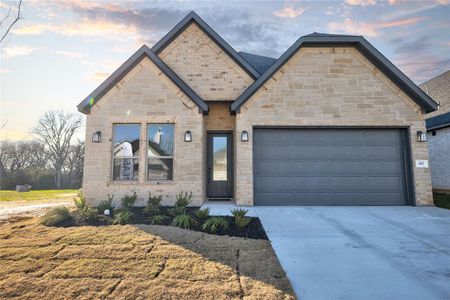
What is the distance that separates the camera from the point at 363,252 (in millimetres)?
4047

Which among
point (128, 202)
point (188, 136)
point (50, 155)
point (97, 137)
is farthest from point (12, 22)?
point (50, 155)

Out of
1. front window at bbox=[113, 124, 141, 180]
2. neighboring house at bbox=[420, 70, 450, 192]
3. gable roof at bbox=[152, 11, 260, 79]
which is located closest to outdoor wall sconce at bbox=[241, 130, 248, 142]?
gable roof at bbox=[152, 11, 260, 79]

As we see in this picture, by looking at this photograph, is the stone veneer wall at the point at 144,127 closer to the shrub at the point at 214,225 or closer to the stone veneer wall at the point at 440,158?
the shrub at the point at 214,225

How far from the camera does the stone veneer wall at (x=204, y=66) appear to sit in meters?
9.55

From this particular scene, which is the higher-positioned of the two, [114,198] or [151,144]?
[151,144]

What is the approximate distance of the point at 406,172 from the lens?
27.8 ft

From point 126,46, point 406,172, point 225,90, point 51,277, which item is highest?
point 126,46

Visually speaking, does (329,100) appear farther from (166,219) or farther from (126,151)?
(126,151)

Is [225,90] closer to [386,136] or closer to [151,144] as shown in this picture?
[151,144]

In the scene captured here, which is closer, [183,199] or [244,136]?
[183,199]

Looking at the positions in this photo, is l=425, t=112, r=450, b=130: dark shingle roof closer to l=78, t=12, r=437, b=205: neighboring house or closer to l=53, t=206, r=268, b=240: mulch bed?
l=78, t=12, r=437, b=205: neighboring house

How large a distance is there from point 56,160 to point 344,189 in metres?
37.4

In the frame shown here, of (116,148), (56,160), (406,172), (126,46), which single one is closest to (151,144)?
(116,148)

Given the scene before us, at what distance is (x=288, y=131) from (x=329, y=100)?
6.44ft
